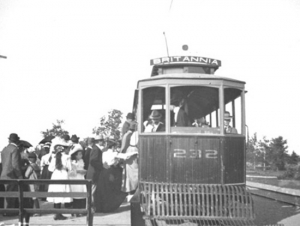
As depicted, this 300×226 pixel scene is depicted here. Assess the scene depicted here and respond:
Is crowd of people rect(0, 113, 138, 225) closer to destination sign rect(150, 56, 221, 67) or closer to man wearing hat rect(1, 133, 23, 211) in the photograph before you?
man wearing hat rect(1, 133, 23, 211)

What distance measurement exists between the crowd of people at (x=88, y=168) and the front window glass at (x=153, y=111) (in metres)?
0.91

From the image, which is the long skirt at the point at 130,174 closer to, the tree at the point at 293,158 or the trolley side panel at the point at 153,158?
the trolley side panel at the point at 153,158

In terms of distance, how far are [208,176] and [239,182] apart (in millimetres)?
662

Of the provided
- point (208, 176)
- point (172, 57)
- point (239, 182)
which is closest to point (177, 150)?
point (208, 176)

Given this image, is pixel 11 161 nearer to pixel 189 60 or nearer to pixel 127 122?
pixel 127 122

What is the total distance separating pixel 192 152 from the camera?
7520 mm

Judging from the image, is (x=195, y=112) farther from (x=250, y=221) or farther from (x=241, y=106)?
(x=250, y=221)

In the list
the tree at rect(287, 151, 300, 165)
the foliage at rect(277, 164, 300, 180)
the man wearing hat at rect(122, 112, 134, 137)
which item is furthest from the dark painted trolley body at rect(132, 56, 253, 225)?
the tree at rect(287, 151, 300, 165)

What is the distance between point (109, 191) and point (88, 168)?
0.88 m

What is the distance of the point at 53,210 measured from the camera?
20.1 ft

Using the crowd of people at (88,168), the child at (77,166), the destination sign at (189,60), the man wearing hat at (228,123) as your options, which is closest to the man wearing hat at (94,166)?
the crowd of people at (88,168)

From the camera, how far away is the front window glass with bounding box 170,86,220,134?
25.3 feet

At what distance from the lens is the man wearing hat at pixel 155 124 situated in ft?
26.1

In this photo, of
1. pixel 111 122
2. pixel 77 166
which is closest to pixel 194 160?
pixel 77 166
